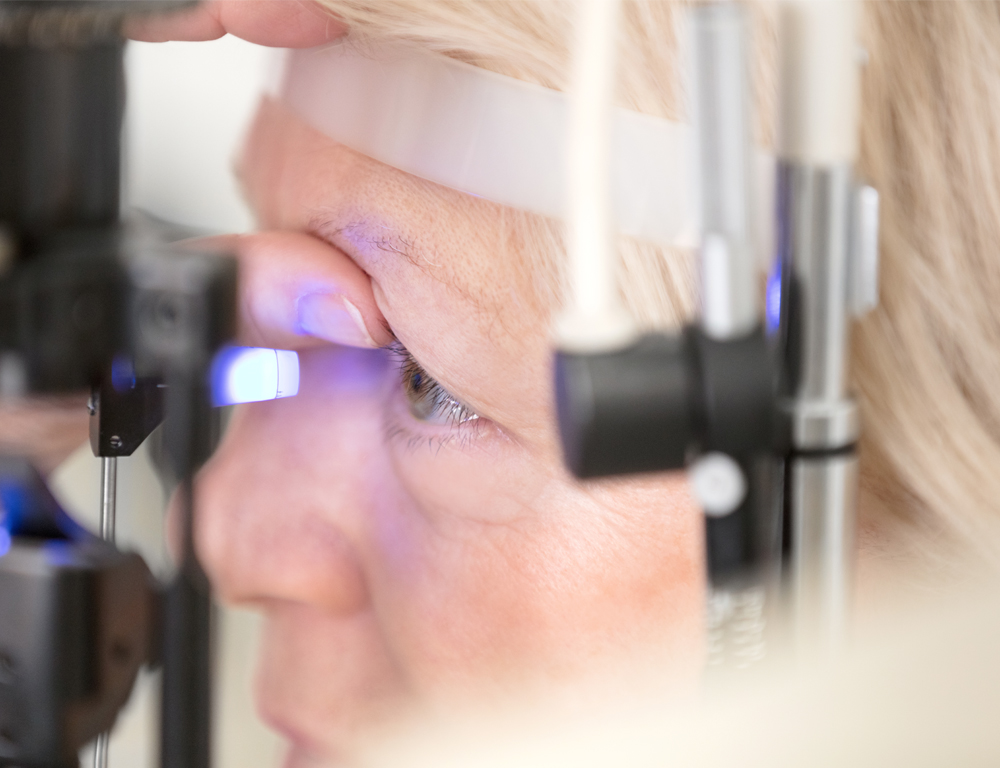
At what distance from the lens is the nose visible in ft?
2.37

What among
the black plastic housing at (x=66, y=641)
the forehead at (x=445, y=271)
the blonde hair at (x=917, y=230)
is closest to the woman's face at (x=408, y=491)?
the forehead at (x=445, y=271)

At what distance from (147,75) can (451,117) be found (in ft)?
1.62

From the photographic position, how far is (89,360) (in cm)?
42

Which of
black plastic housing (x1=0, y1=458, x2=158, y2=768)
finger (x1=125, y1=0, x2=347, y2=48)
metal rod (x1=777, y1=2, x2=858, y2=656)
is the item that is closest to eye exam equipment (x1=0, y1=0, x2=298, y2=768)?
black plastic housing (x1=0, y1=458, x2=158, y2=768)

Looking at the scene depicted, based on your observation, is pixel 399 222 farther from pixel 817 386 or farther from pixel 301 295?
pixel 817 386

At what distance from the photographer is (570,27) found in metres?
0.43

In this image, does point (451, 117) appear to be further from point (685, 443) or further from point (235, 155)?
point (235, 155)

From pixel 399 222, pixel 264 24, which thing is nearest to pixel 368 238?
pixel 399 222

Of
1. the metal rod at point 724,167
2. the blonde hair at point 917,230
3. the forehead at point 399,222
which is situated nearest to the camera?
the metal rod at point 724,167

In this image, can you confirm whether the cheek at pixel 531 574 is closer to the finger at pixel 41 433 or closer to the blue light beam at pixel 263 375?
the blue light beam at pixel 263 375

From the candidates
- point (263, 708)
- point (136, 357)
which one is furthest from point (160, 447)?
point (263, 708)

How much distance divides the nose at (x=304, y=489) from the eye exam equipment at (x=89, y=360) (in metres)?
0.21

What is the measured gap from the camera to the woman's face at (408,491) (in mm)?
527

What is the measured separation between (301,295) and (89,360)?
214mm
